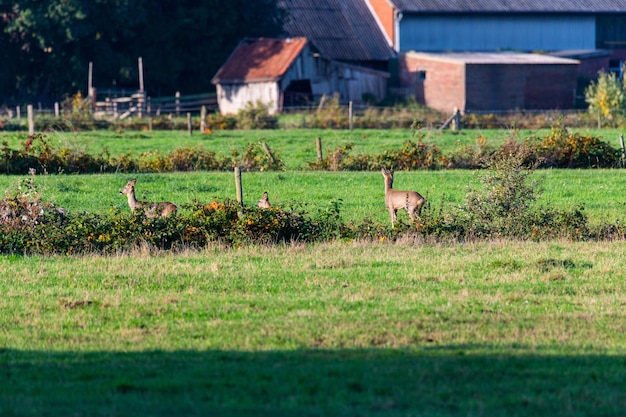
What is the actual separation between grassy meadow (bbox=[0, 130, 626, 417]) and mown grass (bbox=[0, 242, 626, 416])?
0.10 ft

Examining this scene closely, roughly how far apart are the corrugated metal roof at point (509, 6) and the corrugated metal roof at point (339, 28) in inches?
113

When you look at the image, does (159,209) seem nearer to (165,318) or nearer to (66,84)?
(165,318)

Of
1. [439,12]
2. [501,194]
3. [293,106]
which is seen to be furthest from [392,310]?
[439,12]

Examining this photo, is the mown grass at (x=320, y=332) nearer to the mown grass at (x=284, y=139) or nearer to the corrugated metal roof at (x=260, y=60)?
the mown grass at (x=284, y=139)

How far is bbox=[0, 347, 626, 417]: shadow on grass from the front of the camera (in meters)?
8.47

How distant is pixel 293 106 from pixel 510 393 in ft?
166

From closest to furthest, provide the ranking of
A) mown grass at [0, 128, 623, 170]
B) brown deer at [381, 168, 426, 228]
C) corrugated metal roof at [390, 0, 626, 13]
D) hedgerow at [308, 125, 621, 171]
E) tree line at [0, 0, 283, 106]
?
brown deer at [381, 168, 426, 228] < hedgerow at [308, 125, 621, 171] < mown grass at [0, 128, 623, 170] < tree line at [0, 0, 283, 106] < corrugated metal roof at [390, 0, 626, 13]

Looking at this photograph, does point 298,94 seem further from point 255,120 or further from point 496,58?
point 255,120

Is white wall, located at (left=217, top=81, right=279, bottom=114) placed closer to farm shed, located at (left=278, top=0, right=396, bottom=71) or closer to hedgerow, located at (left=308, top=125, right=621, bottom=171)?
farm shed, located at (left=278, top=0, right=396, bottom=71)

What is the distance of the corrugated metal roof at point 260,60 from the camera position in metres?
58.8

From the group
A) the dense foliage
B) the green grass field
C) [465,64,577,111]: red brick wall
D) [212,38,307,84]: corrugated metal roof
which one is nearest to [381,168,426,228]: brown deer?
the dense foliage

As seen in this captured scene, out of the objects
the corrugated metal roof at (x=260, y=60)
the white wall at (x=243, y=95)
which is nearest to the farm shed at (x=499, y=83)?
the corrugated metal roof at (x=260, y=60)

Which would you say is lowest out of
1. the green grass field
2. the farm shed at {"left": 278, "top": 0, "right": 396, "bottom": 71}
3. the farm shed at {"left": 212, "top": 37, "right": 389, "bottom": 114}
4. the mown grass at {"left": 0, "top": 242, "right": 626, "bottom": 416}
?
the mown grass at {"left": 0, "top": 242, "right": 626, "bottom": 416}

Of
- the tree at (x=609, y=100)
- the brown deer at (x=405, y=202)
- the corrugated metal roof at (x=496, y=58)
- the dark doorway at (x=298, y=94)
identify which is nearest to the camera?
the brown deer at (x=405, y=202)
